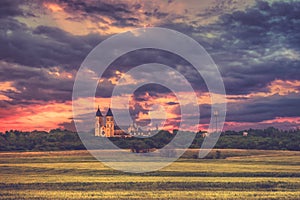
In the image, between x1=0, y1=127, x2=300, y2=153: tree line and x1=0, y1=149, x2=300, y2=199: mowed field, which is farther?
x1=0, y1=127, x2=300, y2=153: tree line

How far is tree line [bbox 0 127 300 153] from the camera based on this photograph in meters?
132

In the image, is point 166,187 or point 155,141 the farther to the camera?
point 155,141

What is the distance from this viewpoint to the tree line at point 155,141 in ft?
434

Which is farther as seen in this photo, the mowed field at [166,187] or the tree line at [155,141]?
the tree line at [155,141]

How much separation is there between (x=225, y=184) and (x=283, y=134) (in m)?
97.0

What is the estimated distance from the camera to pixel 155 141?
465 feet

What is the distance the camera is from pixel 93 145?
143875 millimetres

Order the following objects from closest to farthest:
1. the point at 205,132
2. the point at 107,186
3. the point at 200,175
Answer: the point at 107,186, the point at 200,175, the point at 205,132

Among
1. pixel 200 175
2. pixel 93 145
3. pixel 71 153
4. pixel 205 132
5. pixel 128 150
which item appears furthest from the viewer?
pixel 205 132

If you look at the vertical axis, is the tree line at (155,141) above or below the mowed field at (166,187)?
above

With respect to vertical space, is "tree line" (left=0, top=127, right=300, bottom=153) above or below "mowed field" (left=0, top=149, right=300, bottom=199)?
above

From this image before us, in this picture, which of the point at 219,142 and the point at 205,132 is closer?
the point at 219,142

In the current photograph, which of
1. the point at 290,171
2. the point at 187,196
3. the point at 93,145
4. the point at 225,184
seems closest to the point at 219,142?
the point at 93,145

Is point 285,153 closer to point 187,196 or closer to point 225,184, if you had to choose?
point 225,184
